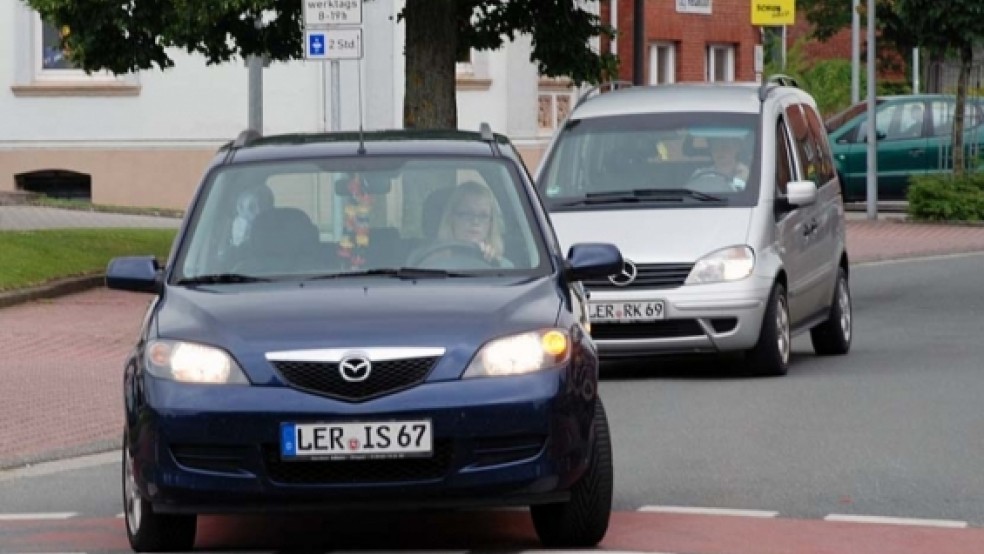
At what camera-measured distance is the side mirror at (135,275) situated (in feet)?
33.4

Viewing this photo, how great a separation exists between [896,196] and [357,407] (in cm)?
3147

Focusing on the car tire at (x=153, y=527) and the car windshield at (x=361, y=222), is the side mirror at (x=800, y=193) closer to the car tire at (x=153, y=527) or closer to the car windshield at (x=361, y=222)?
the car windshield at (x=361, y=222)

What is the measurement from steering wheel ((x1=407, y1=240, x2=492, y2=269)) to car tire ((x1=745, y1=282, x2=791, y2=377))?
6489 millimetres

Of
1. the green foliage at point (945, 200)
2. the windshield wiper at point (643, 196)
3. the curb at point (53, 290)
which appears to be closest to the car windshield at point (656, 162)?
the windshield wiper at point (643, 196)

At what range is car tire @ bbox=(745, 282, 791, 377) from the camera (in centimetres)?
1647

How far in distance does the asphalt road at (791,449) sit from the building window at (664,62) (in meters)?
28.9

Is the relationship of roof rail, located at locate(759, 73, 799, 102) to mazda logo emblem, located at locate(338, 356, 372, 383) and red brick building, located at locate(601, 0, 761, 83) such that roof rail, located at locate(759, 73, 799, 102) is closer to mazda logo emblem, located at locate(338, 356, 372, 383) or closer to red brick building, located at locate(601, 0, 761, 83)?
mazda logo emblem, located at locate(338, 356, 372, 383)

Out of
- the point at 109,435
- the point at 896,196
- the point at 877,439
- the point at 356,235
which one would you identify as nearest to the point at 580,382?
the point at 356,235

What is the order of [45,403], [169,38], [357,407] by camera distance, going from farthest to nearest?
[169,38], [45,403], [357,407]

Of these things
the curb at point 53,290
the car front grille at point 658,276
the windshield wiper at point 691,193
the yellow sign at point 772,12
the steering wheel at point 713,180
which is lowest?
the curb at point 53,290

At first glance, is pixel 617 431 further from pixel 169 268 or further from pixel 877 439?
pixel 169 268

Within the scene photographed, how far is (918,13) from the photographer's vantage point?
3653cm

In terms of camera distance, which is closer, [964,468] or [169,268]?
[169,268]

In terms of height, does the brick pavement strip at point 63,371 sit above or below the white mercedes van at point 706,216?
below
